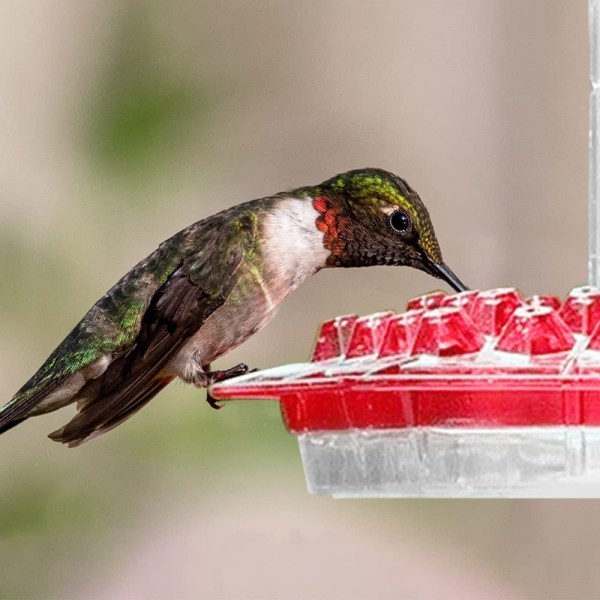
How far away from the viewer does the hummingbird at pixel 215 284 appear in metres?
2.53

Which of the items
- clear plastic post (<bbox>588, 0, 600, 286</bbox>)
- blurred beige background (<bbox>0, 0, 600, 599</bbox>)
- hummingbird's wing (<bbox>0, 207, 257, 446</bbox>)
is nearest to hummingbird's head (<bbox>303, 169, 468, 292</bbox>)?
hummingbird's wing (<bbox>0, 207, 257, 446</bbox>)

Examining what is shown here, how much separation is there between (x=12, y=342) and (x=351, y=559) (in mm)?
1641

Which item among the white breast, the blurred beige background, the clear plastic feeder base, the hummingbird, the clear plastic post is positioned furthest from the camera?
the blurred beige background

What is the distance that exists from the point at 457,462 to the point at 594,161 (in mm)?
691

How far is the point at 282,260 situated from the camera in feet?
8.93

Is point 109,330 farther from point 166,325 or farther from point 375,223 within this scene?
point 375,223

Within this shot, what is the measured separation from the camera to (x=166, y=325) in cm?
261

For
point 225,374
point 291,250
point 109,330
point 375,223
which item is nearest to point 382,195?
point 375,223

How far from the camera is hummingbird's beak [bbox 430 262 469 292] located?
239 cm

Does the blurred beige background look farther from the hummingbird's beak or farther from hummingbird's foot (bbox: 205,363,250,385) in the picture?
the hummingbird's beak

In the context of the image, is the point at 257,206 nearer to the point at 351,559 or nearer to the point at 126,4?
the point at 126,4

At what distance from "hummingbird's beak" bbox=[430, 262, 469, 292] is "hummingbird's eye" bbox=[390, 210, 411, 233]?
5.1 inches

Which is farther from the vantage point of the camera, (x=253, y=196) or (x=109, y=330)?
(x=253, y=196)

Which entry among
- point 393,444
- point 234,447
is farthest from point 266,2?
point 393,444
